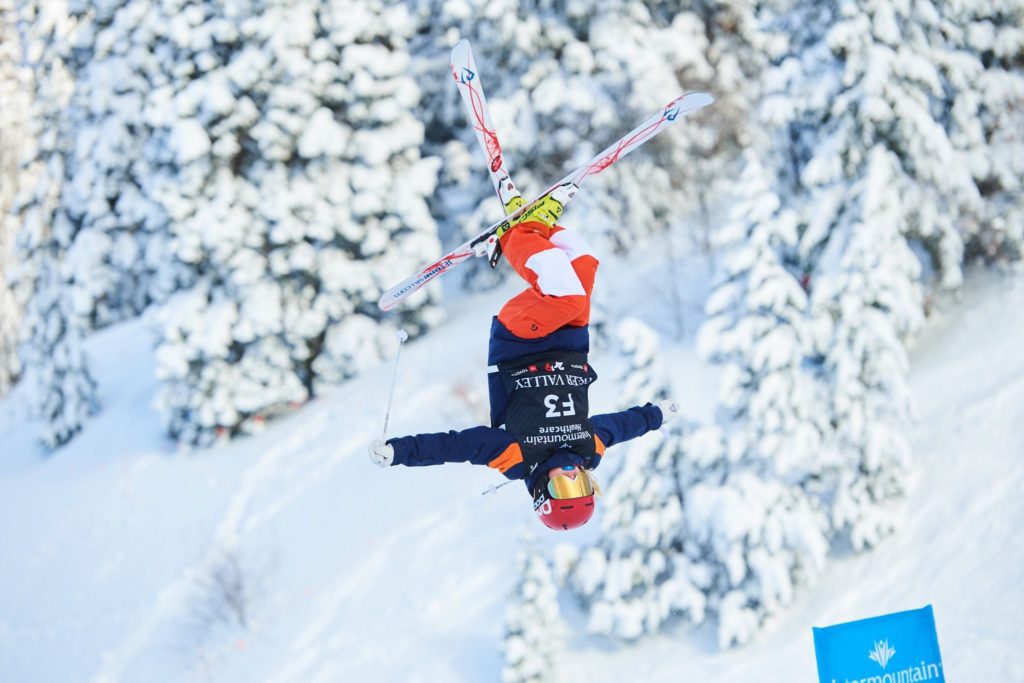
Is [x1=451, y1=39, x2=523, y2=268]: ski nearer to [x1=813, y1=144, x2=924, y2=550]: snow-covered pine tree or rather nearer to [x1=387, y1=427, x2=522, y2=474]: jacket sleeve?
[x1=387, y1=427, x2=522, y2=474]: jacket sleeve

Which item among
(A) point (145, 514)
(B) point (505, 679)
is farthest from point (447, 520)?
(A) point (145, 514)

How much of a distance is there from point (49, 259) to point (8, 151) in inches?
469

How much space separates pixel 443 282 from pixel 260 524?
8462 millimetres

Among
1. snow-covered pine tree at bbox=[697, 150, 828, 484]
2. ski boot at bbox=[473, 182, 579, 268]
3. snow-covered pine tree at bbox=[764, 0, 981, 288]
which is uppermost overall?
snow-covered pine tree at bbox=[764, 0, 981, 288]

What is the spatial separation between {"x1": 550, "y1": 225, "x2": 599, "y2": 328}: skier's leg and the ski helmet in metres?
0.91

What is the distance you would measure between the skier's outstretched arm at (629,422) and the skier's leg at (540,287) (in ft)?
2.78

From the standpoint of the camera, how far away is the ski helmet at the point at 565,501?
516 centimetres

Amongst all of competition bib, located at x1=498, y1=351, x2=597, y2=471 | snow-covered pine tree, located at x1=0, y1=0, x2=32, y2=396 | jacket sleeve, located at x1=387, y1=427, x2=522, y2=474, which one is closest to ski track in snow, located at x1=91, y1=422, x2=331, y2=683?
jacket sleeve, located at x1=387, y1=427, x2=522, y2=474

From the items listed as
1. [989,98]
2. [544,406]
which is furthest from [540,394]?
[989,98]

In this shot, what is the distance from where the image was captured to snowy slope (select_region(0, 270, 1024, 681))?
11.1 meters

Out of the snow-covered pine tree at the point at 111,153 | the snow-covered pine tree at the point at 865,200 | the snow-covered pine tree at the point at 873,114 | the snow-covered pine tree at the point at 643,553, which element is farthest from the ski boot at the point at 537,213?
the snow-covered pine tree at the point at 111,153

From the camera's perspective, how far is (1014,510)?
35.7 ft

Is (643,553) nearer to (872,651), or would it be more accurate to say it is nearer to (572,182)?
(872,651)

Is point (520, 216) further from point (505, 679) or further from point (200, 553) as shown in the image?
point (200, 553)
